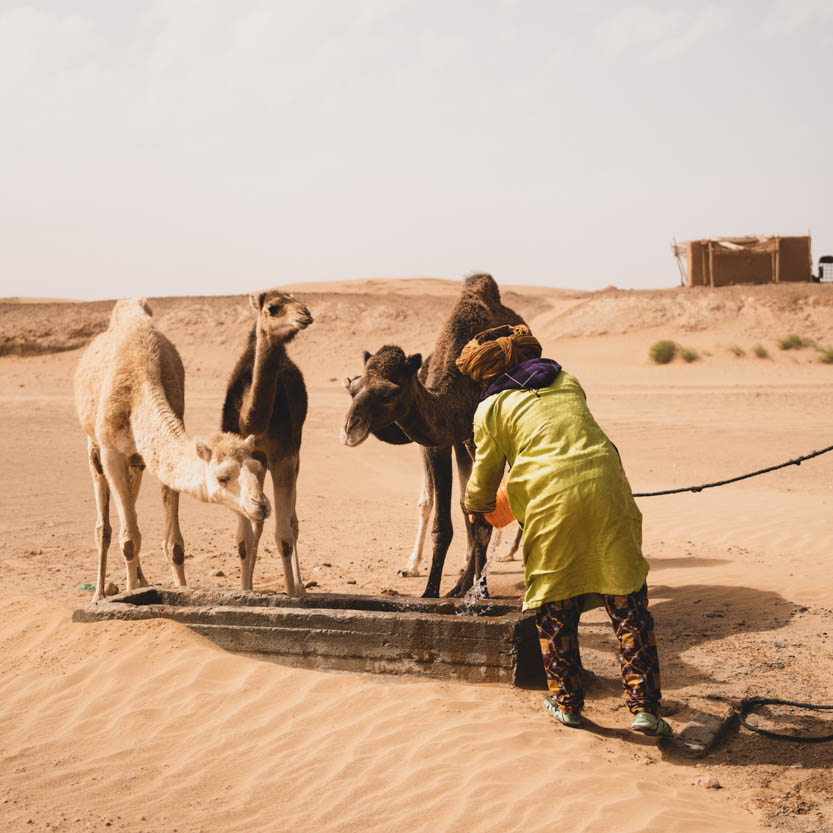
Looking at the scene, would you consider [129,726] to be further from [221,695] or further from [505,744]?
[505,744]

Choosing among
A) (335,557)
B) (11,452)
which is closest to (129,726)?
(335,557)

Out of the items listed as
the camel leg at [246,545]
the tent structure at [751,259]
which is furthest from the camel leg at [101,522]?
the tent structure at [751,259]

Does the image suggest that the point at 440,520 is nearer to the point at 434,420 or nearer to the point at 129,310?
the point at 434,420

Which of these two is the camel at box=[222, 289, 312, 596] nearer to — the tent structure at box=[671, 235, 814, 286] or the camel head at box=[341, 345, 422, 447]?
the camel head at box=[341, 345, 422, 447]

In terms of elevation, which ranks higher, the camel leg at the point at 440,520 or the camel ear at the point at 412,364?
Answer: the camel ear at the point at 412,364

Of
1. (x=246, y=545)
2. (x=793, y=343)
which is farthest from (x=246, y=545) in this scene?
(x=793, y=343)

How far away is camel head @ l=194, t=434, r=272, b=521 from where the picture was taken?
6.07m

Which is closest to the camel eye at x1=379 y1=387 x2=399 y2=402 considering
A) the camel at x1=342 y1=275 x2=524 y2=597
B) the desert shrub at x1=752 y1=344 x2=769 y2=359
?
the camel at x1=342 y1=275 x2=524 y2=597

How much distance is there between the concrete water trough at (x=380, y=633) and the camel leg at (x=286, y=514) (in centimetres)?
155

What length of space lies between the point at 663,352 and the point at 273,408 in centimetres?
2541

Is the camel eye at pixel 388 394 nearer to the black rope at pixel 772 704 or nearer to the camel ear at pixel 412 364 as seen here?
the camel ear at pixel 412 364

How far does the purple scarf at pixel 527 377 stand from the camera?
5.14 m

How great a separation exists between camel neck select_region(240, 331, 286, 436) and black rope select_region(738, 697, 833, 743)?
164 inches

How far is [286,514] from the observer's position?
8195 millimetres
